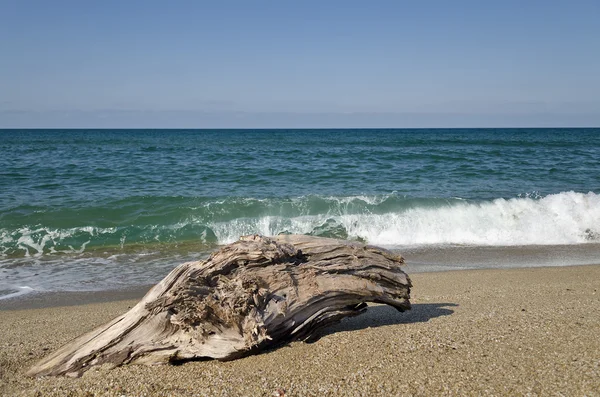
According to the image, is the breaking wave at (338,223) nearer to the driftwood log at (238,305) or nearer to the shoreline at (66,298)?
the shoreline at (66,298)

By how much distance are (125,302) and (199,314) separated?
378cm

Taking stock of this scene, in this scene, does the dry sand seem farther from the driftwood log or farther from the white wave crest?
the white wave crest

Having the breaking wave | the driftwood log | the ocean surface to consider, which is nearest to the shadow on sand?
the driftwood log

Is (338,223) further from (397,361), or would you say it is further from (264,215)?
(397,361)

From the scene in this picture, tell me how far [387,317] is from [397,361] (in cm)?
146

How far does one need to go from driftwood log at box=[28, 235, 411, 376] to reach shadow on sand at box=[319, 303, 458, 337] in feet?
0.99

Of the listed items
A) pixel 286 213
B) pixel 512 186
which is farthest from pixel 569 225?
pixel 286 213

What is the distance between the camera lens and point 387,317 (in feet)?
18.7

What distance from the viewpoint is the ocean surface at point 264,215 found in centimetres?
1068

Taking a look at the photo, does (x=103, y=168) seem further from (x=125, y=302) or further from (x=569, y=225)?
(x=569, y=225)

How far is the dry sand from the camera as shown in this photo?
12.6ft

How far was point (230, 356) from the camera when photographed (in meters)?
4.34

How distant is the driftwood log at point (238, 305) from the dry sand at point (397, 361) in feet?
0.49

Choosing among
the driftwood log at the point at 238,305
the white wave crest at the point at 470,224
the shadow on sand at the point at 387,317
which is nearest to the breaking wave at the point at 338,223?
the white wave crest at the point at 470,224
